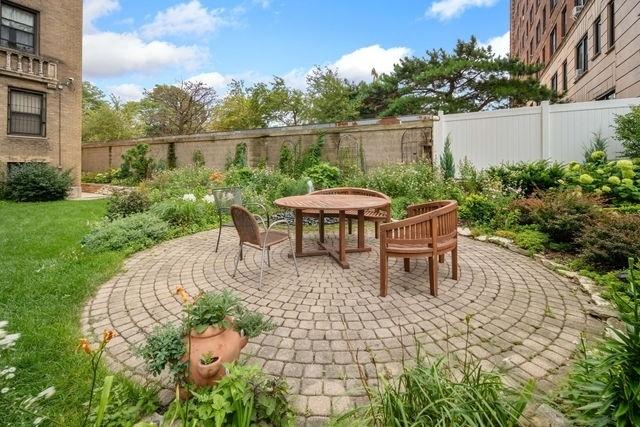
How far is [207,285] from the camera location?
3.51 m

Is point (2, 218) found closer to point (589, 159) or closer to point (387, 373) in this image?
point (387, 373)

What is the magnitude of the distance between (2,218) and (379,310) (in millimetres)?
8979

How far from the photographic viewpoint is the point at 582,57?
12.6m

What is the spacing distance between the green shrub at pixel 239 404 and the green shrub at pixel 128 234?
3.79 m

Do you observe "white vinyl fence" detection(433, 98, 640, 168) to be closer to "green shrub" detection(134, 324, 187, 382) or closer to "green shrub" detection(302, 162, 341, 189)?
"green shrub" detection(302, 162, 341, 189)

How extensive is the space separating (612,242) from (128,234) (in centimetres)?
627

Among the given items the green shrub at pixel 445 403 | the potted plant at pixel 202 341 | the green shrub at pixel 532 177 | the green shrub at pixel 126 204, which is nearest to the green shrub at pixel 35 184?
the green shrub at pixel 126 204

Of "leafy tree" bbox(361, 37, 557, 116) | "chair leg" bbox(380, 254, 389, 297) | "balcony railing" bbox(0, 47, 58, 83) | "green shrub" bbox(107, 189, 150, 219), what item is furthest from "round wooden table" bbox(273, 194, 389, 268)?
"leafy tree" bbox(361, 37, 557, 116)

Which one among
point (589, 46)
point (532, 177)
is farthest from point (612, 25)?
point (532, 177)

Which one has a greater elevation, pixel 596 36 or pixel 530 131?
pixel 596 36

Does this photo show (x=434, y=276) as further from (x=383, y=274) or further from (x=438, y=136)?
(x=438, y=136)

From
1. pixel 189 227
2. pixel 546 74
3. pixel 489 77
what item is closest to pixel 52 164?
pixel 189 227

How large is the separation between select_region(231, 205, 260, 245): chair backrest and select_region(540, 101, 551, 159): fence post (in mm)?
7823

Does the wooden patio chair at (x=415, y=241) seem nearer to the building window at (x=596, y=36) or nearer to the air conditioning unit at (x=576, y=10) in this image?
the building window at (x=596, y=36)
